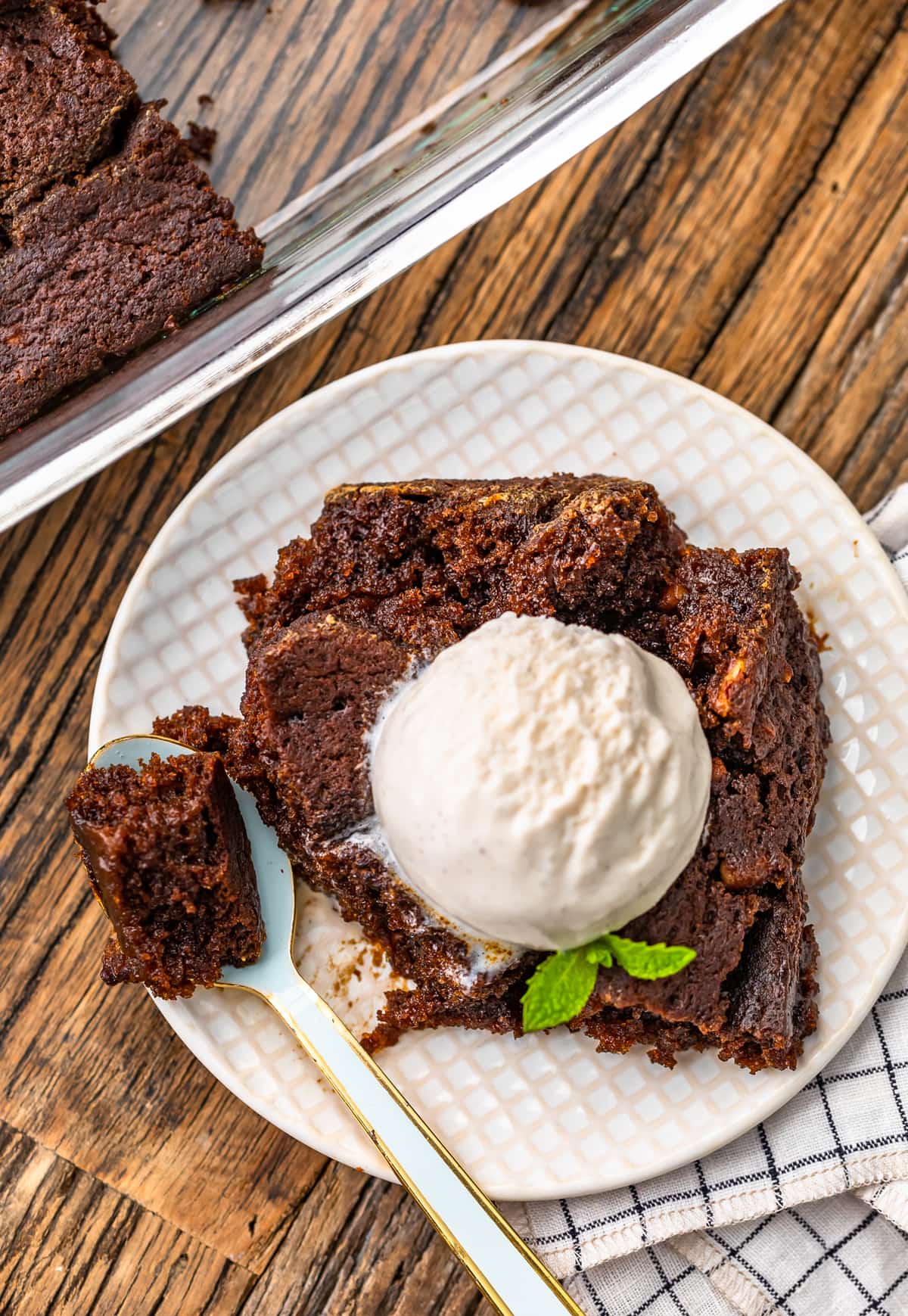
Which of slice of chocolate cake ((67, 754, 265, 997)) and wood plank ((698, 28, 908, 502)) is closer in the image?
slice of chocolate cake ((67, 754, 265, 997))

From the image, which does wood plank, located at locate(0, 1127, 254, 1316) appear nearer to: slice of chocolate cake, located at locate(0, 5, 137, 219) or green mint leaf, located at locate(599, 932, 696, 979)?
green mint leaf, located at locate(599, 932, 696, 979)

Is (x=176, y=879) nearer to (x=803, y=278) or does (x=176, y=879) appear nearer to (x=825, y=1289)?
(x=825, y=1289)

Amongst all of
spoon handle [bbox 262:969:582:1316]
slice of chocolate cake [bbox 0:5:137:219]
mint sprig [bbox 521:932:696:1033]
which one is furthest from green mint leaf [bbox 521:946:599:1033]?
slice of chocolate cake [bbox 0:5:137:219]

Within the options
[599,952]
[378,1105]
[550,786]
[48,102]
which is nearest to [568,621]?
[550,786]

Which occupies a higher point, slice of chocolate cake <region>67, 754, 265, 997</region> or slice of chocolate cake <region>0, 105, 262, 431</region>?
slice of chocolate cake <region>0, 105, 262, 431</region>

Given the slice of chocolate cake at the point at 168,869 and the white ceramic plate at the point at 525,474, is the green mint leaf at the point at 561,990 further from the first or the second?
the slice of chocolate cake at the point at 168,869

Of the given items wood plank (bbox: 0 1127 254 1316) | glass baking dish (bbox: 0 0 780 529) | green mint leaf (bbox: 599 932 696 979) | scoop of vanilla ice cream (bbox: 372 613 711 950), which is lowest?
wood plank (bbox: 0 1127 254 1316)

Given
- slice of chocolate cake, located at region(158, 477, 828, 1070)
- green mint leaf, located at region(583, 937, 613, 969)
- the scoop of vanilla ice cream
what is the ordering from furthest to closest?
slice of chocolate cake, located at region(158, 477, 828, 1070) < green mint leaf, located at region(583, 937, 613, 969) < the scoop of vanilla ice cream
